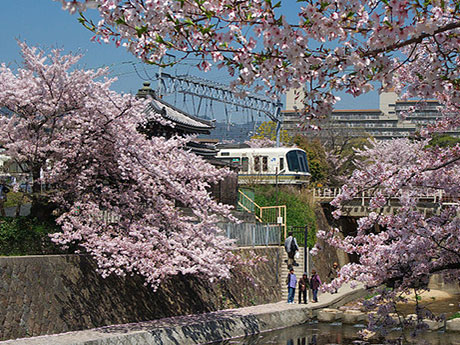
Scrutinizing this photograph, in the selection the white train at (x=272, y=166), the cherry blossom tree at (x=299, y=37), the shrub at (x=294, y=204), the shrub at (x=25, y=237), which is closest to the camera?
the cherry blossom tree at (x=299, y=37)

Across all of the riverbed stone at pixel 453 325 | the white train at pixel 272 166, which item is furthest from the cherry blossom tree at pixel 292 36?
the white train at pixel 272 166

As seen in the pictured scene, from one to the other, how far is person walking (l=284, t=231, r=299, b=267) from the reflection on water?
21.1 feet

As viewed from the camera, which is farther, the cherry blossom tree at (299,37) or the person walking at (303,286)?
the person walking at (303,286)

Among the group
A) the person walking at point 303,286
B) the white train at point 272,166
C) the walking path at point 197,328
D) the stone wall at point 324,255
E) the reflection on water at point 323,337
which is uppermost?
the white train at point 272,166

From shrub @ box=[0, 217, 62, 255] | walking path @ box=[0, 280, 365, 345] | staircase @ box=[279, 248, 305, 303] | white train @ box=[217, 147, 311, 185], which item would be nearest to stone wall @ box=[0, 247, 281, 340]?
walking path @ box=[0, 280, 365, 345]

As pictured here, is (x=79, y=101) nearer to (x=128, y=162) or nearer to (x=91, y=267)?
(x=128, y=162)

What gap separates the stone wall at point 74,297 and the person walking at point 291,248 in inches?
285

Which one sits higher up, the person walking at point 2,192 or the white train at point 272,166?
the white train at point 272,166

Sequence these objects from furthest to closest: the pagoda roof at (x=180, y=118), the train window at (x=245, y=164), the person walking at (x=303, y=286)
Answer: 1. the train window at (x=245, y=164)
2. the pagoda roof at (x=180, y=118)
3. the person walking at (x=303, y=286)

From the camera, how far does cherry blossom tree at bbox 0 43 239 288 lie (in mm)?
16594

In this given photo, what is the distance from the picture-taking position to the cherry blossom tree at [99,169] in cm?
1659

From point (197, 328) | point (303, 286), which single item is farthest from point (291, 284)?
point (197, 328)

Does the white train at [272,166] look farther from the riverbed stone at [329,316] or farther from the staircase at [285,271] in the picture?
the riverbed stone at [329,316]

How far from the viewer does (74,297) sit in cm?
1620
